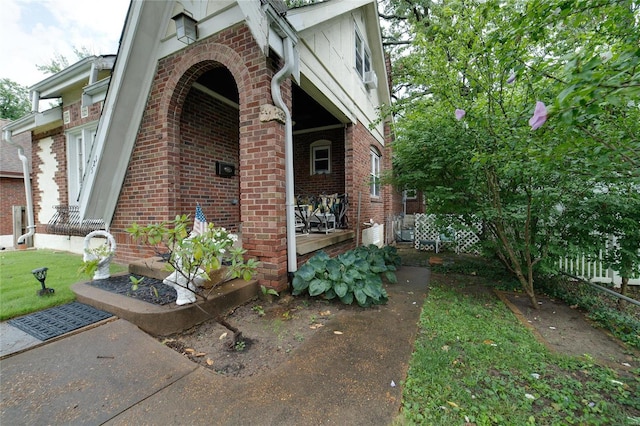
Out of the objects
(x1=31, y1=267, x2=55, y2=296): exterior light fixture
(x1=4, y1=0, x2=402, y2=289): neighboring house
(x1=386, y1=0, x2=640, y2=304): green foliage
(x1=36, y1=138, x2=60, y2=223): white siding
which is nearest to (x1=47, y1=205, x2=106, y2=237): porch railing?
(x1=4, y1=0, x2=402, y2=289): neighboring house

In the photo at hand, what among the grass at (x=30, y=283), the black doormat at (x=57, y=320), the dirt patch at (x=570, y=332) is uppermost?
the grass at (x=30, y=283)

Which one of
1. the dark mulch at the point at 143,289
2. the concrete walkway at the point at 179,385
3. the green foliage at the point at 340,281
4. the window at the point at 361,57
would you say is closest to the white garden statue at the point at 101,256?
the dark mulch at the point at 143,289

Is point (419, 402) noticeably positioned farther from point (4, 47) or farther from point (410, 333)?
point (4, 47)

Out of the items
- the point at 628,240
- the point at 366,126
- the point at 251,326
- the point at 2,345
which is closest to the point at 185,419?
the point at 251,326

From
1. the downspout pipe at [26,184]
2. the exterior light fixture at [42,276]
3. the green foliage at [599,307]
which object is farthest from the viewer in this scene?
the downspout pipe at [26,184]

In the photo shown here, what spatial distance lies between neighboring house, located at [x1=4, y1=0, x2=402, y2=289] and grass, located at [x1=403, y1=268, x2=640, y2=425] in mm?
2049

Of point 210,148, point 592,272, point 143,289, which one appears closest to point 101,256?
point 143,289

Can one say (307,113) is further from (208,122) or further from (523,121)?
(523,121)

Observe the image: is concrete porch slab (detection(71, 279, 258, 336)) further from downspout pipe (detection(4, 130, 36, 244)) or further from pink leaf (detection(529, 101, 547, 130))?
downspout pipe (detection(4, 130, 36, 244))

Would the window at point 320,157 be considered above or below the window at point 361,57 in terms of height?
below

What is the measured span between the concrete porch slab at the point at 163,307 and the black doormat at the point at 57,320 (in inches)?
3.7

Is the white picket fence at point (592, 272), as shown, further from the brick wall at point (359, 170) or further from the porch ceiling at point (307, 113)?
the porch ceiling at point (307, 113)

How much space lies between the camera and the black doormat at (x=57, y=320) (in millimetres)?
2494

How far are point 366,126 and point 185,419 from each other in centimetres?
757
